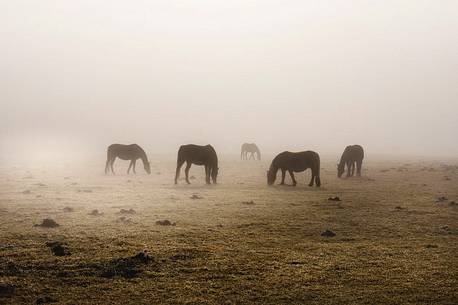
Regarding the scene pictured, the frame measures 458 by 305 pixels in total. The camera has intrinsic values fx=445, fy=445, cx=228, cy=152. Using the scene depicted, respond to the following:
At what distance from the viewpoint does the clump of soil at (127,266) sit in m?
9.39

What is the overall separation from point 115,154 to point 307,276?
1284 inches

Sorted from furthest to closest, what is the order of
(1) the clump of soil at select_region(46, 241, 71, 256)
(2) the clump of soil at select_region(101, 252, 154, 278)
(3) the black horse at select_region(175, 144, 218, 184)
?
1. (3) the black horse at select_region(175, 144, 218, 184)
2. (1) the clump of soil at select_region(46, 241, 71, 256)
3. (2) the clump of soil at select_region(101, 252, 154, 278)

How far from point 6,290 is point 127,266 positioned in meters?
2.43

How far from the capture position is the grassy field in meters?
8.51

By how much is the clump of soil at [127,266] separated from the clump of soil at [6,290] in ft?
5.69

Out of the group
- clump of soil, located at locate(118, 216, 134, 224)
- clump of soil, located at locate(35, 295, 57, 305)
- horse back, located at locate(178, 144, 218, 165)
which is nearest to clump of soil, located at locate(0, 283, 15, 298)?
clump of soil, located at locate(35, 295, 57, 305)

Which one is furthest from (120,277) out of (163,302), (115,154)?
(115,154)

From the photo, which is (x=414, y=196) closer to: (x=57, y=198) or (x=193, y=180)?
(x=193, y=180)

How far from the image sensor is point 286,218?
1593cm

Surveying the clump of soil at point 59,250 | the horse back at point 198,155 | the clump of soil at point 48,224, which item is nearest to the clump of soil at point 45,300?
the clump of soil at point 59,250

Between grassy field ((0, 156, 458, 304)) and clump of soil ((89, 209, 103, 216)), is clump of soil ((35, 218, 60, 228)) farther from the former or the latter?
clump of soil ((89, 209, 103, 216))

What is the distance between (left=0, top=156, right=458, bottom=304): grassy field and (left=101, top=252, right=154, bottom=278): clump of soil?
1.0 inches

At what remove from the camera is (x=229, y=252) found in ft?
36.8

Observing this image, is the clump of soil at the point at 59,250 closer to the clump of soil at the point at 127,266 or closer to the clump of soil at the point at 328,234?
the clump of soil at the point at 127,266
